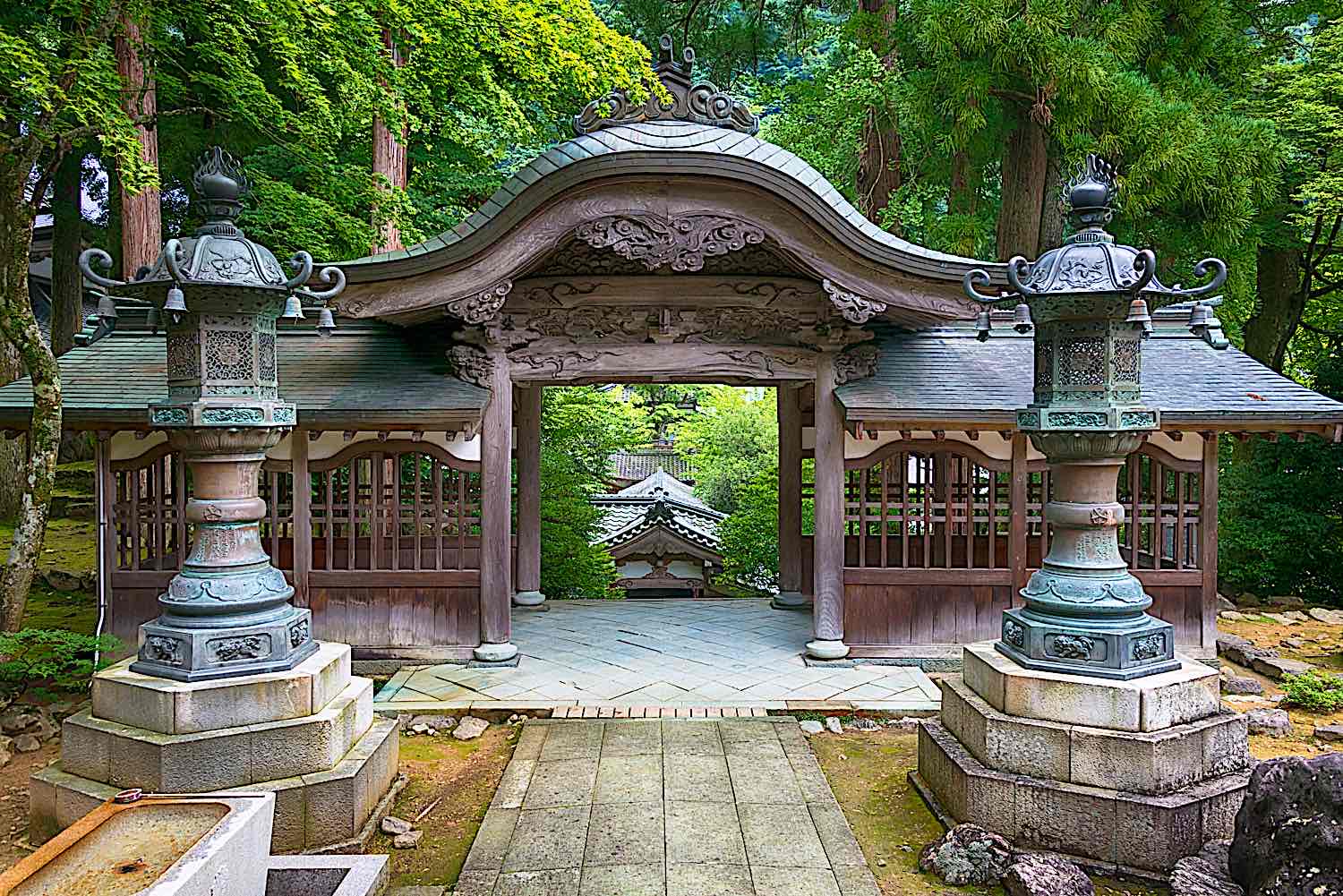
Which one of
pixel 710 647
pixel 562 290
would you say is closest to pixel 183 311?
pixel 562 290

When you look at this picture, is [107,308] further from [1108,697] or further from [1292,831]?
[1292,831]

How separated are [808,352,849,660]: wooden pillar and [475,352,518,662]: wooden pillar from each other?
2615 millimetres

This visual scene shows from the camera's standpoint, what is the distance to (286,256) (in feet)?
35.3

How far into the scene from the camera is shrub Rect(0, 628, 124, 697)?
19.8ft

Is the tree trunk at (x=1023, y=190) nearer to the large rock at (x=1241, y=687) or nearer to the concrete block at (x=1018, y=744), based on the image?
the large rock at (x=1241, y=687)

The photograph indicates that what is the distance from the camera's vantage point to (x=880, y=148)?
1305cm

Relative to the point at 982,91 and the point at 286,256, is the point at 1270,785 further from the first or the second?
the point at 286,256

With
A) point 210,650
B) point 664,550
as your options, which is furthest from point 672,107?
point 664,550

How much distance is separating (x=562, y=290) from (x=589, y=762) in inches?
150

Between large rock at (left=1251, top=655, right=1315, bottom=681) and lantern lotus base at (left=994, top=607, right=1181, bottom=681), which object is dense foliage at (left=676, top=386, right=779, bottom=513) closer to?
large rock at (left=1251, top=655, right=1315, bottom=681)

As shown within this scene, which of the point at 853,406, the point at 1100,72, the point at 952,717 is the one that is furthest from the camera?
the point at 1100,72

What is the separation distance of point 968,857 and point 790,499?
17.6 ft

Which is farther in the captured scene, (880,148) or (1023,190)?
(880,148)

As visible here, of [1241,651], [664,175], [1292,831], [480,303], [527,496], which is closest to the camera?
[1292,831]
